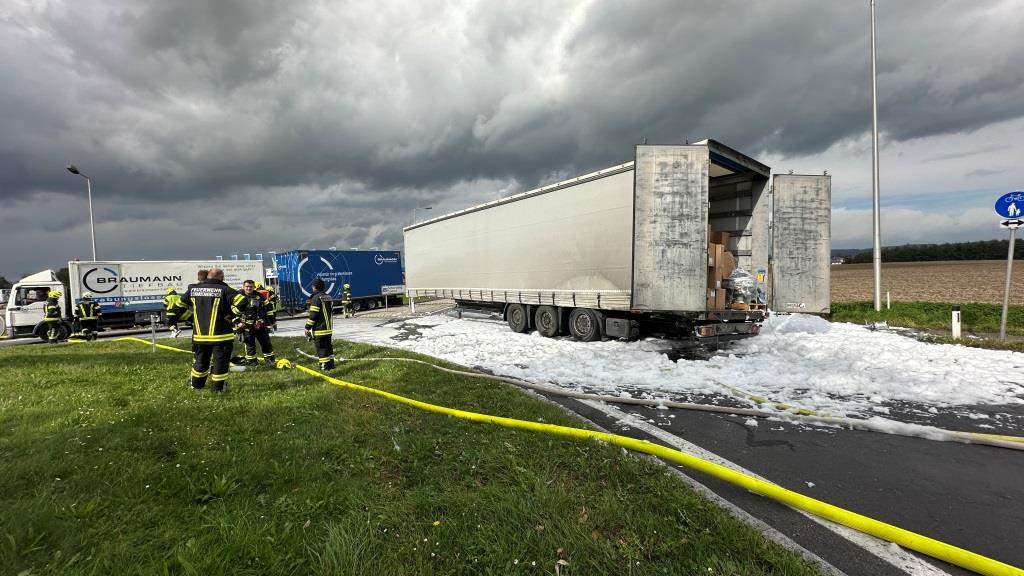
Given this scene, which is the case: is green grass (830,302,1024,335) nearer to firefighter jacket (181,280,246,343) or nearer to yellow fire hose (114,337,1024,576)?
yellow fire hose (114,337,1024,576)

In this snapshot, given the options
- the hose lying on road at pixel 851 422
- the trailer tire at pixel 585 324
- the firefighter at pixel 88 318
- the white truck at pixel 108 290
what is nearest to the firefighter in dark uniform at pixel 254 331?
the hose lying on road at pixel 851 422

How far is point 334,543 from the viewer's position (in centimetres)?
230

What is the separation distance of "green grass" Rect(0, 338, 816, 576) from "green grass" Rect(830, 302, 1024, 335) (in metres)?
12.9

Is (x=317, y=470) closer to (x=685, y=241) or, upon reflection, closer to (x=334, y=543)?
(x=334, y=543)

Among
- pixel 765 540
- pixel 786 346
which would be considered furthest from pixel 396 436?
pixel 786 346

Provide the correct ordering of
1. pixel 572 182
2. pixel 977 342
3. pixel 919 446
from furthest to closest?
pixel 572 182 → pixel 977 342 → pixel 919 446

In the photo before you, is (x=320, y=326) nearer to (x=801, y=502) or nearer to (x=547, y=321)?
(x=547, y=321)

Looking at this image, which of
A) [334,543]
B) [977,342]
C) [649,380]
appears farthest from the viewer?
[977,342]

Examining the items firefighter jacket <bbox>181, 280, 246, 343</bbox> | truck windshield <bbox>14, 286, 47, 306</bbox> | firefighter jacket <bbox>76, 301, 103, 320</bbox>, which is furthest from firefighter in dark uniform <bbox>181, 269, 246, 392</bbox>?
truck windshield <bbox>14, 286, 47, 306</bbox>

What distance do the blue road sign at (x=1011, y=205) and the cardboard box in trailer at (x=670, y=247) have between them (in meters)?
3.69

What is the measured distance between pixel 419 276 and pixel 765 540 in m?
16.0

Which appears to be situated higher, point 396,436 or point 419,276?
point 419,276

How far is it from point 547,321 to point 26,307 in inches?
754

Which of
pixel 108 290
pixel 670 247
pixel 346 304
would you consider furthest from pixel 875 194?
A: pixel 108 290
